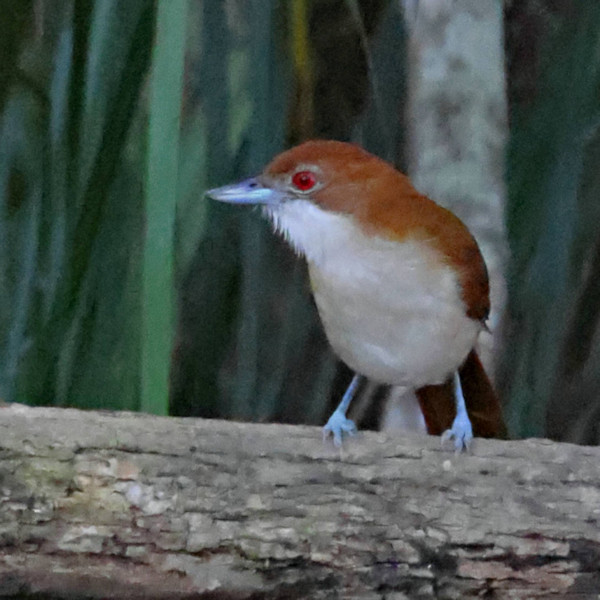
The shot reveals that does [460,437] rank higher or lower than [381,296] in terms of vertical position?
lower

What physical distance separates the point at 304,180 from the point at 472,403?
Result: 0.39 metres

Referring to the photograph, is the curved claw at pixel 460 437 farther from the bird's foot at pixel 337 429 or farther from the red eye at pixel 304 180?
the red eye at pixel 304 180

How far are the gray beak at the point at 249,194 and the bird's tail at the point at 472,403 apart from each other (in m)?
0.34

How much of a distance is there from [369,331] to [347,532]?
26 centimetres

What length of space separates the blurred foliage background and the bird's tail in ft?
0.46

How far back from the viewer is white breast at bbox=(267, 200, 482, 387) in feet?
3.10

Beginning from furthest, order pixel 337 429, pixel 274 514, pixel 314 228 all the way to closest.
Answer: pixel 314 228 → pixel 337 429 → pixel 274 514

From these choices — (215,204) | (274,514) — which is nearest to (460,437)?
(274,514)

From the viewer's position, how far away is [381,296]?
0.94m

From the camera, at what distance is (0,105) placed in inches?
48.2

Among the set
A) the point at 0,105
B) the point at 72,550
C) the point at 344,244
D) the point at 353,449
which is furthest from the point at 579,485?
the point at 0,105

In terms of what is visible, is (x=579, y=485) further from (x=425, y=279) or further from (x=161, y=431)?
(x=161, y=431)

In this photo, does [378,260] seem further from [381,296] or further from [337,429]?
[337,429]

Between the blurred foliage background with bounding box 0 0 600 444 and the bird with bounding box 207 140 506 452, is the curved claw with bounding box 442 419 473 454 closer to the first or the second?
the bird with bounding box 207 140 506 452
